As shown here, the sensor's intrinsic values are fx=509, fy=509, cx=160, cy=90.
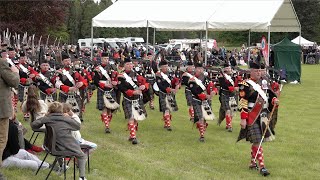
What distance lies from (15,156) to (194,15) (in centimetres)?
1237

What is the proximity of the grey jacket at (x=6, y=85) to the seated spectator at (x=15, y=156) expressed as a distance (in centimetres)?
97

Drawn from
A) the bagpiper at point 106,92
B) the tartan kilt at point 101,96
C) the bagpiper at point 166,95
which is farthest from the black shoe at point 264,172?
the tartan kilt at point 101,96

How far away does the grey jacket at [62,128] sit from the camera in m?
6.54

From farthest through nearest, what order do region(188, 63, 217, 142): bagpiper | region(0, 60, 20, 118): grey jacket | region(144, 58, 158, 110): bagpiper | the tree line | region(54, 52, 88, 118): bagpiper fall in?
1. the tree line
2. region(144, 58, 158, 110): bagpiper
3. region(54, 52, 88, 118): bagpiper
4. region(188, 63, 217, 142): bagpiper
5. region(0, 60, 20, 118): grey jacket

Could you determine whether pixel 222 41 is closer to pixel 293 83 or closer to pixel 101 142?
pixel 293 83

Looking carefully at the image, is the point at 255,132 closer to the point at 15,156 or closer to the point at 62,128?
the point at 62,128

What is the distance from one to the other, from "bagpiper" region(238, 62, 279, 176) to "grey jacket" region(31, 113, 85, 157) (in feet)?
8.86

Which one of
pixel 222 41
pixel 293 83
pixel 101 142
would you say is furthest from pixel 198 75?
pixel 222 41

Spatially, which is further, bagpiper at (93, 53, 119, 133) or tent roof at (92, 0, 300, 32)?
tent roof at (92, 0, 300, 32)

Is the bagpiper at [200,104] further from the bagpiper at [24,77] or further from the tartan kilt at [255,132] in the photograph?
the bagpiper at [24,77]

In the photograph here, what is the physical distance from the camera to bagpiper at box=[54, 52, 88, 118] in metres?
11.0

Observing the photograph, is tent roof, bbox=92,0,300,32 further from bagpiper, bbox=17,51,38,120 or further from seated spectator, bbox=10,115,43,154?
seated spectator, bbox=10,115,43,154

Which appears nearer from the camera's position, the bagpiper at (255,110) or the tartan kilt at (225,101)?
the bagpiper at (255,110)

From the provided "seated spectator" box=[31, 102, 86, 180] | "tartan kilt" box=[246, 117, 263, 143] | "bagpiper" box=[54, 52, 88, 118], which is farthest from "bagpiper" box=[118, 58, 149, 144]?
"seated spectator" box=[31, 102, 86, 180]
